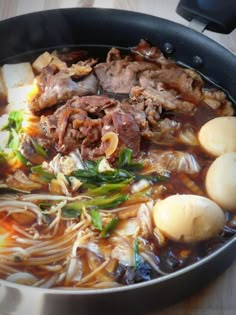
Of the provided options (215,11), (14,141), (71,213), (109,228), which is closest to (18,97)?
(14,141)

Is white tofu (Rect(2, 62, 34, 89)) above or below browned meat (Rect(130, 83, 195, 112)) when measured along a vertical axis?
below

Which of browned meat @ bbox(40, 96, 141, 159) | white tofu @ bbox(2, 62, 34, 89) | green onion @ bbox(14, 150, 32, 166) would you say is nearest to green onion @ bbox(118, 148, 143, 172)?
browned meat @ bbox(40, 96, 141, 159)

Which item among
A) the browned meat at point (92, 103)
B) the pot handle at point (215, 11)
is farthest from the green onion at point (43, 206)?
the pot handle at point (215, 11)

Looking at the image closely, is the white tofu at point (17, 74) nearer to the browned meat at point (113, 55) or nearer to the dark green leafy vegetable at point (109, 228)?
the browned meat at point (113, 55)

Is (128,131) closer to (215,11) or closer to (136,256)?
(136,256)

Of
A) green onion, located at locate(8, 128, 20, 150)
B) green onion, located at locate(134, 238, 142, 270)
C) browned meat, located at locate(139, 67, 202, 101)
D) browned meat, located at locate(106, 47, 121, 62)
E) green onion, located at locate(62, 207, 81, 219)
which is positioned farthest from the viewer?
browned meat, located at locate(106, 47, 121, 62)

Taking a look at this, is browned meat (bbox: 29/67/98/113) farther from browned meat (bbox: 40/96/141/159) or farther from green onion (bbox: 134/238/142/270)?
green onion (bbox: 134/238/142/270)

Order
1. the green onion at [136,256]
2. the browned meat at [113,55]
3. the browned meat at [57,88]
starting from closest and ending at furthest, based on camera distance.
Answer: the green onion at [136,256] → the browned meat at [57,88] → the browned meat at [113,55]
